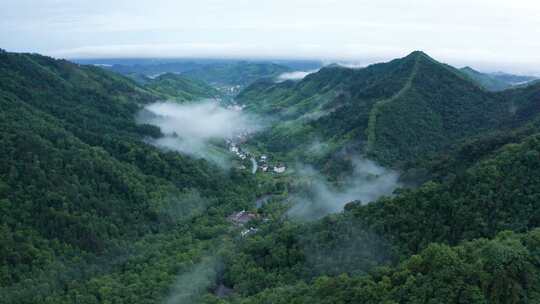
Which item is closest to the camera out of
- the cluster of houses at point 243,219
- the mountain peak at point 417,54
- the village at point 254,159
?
the cluster of houses at point 243,219

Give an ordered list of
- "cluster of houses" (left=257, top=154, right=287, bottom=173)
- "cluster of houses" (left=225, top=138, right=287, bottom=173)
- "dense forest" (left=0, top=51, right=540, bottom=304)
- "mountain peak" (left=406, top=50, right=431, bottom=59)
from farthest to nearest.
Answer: "mountain peak" (left=406, top=50, right=431, bottom=59) → "cluster of houses" (left=225, top=138, right=287, bottom=173) → "cluster of houses" (left=257, top=154, right=287, bottom=173) → "dense forest" (left=0, top=51, right=540, bottom=304)

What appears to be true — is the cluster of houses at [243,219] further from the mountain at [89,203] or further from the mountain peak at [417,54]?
the mountain peak at [417,54]

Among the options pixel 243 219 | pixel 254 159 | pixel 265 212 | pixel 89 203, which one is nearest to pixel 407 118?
pixel 254 159

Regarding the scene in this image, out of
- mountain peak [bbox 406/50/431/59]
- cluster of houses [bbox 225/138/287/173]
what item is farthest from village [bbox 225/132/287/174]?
mountain peak [bbox 406/50/431/59]

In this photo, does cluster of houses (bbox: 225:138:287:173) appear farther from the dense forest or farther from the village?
the dense forest

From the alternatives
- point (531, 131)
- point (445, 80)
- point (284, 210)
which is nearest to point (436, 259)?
point (531, 131)

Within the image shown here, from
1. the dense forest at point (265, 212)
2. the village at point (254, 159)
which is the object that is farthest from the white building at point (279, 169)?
the dense forest at point (265, 212)
